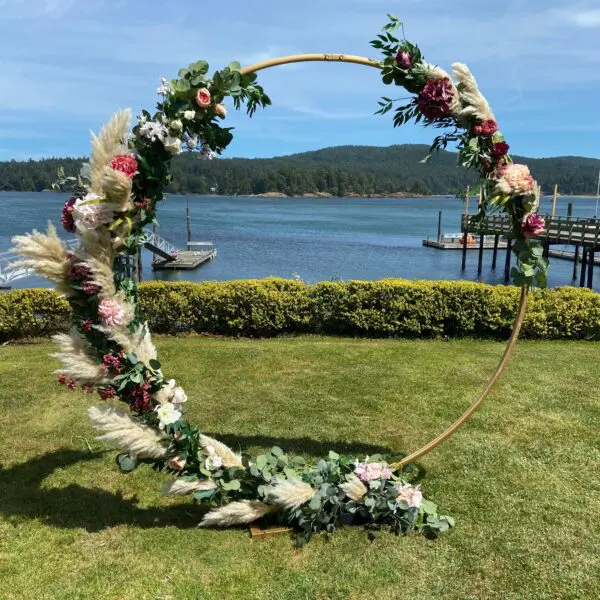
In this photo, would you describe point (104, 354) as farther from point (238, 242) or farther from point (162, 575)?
point (238, 242)

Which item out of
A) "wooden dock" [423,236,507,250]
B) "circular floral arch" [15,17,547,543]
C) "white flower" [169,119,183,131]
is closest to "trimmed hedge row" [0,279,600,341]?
"circular floral arch" [15,17,547,543]

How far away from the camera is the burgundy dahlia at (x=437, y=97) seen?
4727 mm

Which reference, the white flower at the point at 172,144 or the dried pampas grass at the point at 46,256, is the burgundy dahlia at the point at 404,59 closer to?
the white flower at the point at 172,144

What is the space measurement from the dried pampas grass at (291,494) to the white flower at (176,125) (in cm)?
283

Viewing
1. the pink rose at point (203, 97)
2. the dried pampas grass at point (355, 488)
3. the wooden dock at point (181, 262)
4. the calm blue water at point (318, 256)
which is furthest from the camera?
the wooden dock at point (181, 262)

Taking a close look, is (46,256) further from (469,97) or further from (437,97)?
(469,97)

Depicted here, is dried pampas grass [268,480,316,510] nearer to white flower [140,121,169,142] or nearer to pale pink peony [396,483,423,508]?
pale pink peony [396,483,423,508]

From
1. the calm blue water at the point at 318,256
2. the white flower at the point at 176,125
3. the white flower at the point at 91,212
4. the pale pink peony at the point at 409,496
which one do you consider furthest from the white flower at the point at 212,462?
the calm blue water at the point at 318,256

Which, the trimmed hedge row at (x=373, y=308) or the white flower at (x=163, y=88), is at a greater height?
the white flower at (x=163, y=88)

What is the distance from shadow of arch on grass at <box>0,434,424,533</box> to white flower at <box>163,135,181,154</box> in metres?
2.95

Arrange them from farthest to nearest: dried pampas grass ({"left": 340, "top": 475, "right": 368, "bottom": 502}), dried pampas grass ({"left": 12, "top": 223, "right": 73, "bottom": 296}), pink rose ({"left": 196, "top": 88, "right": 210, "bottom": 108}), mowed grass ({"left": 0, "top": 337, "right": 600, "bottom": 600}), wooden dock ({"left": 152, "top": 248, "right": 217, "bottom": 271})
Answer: wooden dock ({"left": 152, "top": 248, "right": 217, "bottom": 271}) < dried pampas grass ({"left": 340, "top": 475, "right": 368, "bottom": 502}) < pink rose ({"left": 196, "top": 88, "right": 210, "bottom": 108}) < dried pampas grass ({"left": 12, "top": 223, "right": 73, "bottom": 296}) < mowed grass ({"left": 0, "top": 337, "right": 600, "bottom": 600})

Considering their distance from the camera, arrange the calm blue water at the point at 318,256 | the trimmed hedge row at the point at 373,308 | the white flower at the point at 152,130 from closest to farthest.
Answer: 1. the white flower at the point at 152,130
2. the trimmed hedge row at the point at 373,308
3. the calm blue water at the point at 318,256

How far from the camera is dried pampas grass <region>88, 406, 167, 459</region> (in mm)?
4281

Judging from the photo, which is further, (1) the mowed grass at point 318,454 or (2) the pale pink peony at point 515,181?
(2) the pale pink peony at point 515,181
